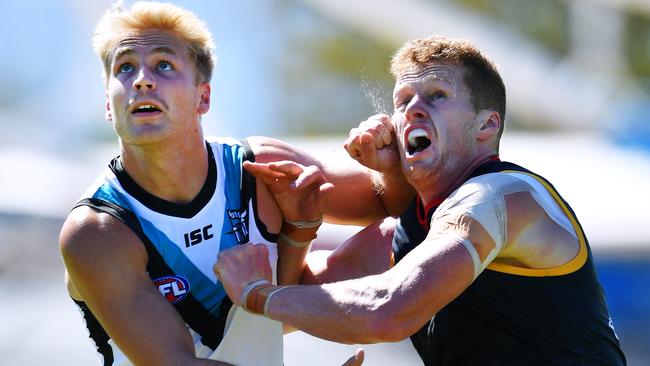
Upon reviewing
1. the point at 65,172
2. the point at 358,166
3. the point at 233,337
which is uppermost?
the point at 65,172

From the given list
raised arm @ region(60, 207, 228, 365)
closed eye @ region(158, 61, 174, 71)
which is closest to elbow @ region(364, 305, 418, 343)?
raised arm @ region(60, 207, 228, 365)

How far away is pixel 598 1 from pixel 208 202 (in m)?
12.1

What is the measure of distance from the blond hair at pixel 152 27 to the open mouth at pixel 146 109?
11.8 inches

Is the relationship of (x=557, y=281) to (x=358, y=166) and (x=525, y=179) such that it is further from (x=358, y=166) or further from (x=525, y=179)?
(x=358, y=166)

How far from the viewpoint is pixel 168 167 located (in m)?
4.52

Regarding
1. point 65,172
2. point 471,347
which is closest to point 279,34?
point 65,172

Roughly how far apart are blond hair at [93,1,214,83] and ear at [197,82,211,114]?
0.03 m

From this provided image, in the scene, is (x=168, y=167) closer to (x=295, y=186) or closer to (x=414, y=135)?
(x=295, y=186)

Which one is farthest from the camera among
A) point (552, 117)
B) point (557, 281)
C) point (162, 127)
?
point (552, 117)

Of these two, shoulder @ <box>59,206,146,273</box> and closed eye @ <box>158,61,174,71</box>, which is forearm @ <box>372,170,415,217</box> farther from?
shoulder @ <box>59,206,146,273</box>

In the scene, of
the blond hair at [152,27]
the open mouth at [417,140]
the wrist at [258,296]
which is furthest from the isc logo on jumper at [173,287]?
the open mouth at [417,140]

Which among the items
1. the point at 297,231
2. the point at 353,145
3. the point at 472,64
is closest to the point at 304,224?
the point at 297,231

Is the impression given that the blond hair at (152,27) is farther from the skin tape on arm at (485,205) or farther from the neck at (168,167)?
the skin tape on arm at (485,205)

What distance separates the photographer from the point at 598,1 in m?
15.6
